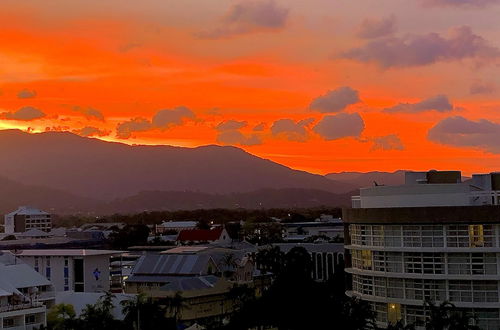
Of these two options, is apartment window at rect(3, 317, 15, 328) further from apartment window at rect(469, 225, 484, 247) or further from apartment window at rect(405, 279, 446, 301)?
apartment window at rect(469, 225, 484, 247)

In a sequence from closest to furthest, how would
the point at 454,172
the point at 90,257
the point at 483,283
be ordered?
1. the point at 483,283
2. the point at 454,172
3. the point at 90,257

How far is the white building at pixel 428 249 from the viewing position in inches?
1902

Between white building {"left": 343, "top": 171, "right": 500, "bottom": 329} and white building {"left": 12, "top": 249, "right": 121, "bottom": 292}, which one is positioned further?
white building {"left": 12, "top": 249, "right": 121, "bottom": 292}

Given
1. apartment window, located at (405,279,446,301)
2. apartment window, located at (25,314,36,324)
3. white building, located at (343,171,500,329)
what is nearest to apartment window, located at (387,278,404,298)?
white building, located at (343,171,500,329)

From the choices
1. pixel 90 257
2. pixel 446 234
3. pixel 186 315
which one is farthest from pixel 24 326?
pixel 90 257

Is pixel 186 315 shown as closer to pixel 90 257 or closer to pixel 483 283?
pixel 90 257

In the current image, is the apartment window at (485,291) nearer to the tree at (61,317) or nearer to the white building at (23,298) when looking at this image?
the tree at (61,317)

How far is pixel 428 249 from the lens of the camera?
162 feet

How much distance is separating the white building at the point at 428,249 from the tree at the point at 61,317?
19.5 m

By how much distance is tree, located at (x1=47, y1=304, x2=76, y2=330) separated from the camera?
1898 inches

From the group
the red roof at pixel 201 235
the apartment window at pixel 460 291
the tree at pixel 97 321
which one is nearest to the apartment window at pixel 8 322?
the tree at pixel 97 321

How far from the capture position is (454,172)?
2201 inches

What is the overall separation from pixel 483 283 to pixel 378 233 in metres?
7.57

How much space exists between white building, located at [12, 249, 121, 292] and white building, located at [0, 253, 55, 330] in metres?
28.2
